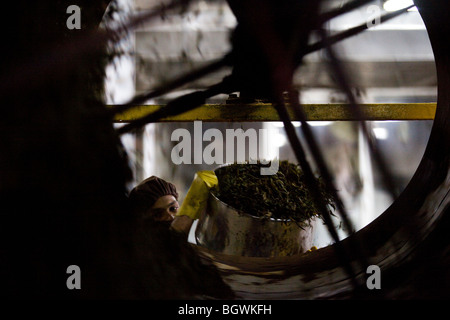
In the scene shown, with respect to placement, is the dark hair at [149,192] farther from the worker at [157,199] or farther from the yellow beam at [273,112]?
the yellow beam at [273,112]

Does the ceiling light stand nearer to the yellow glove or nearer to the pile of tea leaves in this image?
the pile of tea leaves

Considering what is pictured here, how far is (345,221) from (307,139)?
0.41m

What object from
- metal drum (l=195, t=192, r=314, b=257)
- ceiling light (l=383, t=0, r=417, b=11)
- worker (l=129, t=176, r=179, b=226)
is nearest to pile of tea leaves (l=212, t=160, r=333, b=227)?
metal drum (l=195, t=192, r=314, b=257)

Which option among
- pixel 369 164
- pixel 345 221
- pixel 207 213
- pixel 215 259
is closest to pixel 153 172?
pixel 207 213

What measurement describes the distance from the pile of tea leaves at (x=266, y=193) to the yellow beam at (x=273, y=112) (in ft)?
0.89

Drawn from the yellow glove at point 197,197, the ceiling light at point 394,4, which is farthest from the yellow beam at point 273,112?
the ceiling light at point 394,4

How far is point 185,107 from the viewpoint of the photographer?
1.23 meters

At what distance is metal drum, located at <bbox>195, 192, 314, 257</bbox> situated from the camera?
1.25 meters

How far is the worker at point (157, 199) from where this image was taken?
123 centimetres

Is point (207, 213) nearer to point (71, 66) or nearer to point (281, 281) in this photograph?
point (281, 281)

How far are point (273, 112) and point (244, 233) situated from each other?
18.2 inches

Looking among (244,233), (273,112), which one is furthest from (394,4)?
(244,233)

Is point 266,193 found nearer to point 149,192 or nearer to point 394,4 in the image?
point 149,192

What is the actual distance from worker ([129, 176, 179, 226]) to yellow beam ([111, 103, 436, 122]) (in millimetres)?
271
